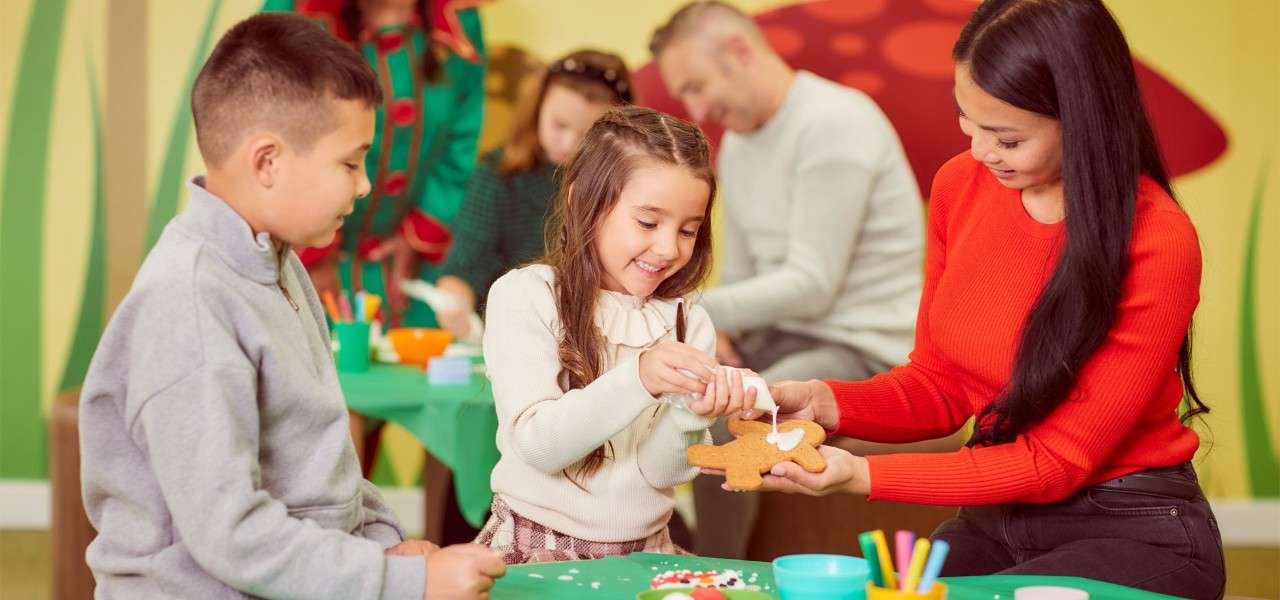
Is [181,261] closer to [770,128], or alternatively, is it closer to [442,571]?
[442,571]

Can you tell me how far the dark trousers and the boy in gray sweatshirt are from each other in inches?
31.1

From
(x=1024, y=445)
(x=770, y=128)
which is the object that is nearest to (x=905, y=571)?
(x=1024, y=445)

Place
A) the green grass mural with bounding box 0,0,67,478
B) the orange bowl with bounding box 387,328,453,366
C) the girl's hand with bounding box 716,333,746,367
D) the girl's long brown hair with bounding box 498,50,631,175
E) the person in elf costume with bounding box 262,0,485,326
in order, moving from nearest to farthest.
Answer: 1. the orange bowl with bounding box 387,328,453,366
2. the girl's hand with bounding box 716,333,746,367
3. the girl's long brown hair with bounding box 498,50,631,175
4. the person in elf costume with bounding box 262,0,485,326
5. the green grass mural with bounding box 0,0,67,478

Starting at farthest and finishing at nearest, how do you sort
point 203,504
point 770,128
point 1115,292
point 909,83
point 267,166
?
point 909,83 < point 770,128 < point 1115,292 < point 267,166 < point 203,504

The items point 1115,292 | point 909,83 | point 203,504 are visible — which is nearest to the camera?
point 203,504

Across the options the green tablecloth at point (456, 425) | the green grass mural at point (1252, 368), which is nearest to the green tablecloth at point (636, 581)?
the green tablecloth at point (456, 425)

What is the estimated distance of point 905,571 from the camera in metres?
1.18

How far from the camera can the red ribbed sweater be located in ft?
5.40

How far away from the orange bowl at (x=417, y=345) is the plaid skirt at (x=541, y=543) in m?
1.12

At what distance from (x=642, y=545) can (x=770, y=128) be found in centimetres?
187

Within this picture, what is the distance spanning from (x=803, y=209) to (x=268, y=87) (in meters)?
2.12

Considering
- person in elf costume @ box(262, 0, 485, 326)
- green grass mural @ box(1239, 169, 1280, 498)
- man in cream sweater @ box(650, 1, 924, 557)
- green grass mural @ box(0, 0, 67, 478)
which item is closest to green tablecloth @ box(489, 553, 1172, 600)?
man in cream sweater @ box(650, 1, 924, 557)

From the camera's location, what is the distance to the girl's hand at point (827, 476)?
1524 millimetres

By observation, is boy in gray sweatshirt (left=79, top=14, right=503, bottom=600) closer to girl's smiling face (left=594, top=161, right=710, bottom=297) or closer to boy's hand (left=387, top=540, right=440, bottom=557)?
boy's hand (left=387, top=540, right=440, bottom=557)
